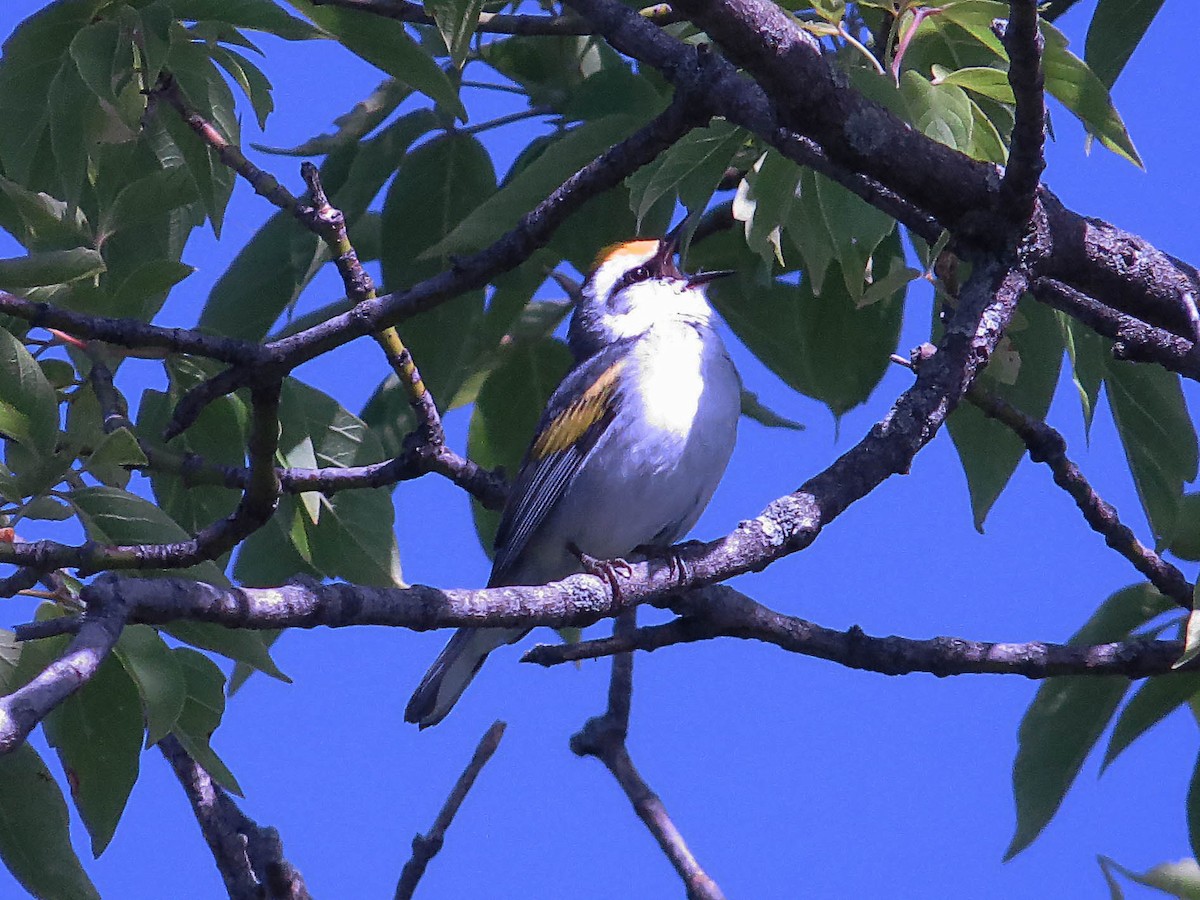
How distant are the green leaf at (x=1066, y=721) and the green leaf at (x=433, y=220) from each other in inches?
70.2

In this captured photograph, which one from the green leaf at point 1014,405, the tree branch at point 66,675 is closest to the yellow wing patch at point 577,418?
the green leaf at point 1014,405

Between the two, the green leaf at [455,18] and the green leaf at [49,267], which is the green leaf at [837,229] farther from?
the green leaf at [49,267]

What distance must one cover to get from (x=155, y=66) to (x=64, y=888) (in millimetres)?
1805

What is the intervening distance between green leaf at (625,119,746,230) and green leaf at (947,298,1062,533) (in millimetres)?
900

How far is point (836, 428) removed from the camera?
3.95 metres

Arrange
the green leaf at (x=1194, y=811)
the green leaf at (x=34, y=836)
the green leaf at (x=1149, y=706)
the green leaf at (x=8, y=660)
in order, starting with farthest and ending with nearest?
the green leaf at (x=1149, y=706)
the green leaf at (x=1194, y=811)
the green leaf at (x=34, y=836)
the green leaf at (x=8, y=660)

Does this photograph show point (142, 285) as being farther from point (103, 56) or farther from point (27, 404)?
point (103, 56)

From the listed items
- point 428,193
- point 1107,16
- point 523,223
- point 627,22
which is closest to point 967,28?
point 1107,16

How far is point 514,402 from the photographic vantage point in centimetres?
473

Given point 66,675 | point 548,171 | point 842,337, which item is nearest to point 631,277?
point 842,337

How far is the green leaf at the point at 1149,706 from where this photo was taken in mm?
3580

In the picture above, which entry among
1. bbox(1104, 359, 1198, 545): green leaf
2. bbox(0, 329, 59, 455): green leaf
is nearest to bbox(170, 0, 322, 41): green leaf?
bbox(0, 329, 59, 455): green leaf

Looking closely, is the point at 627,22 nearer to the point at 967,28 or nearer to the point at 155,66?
the point at 967,28

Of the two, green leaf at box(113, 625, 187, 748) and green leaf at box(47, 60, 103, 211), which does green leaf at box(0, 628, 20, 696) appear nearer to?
green leaf at box(113, 625, 187, 748)
